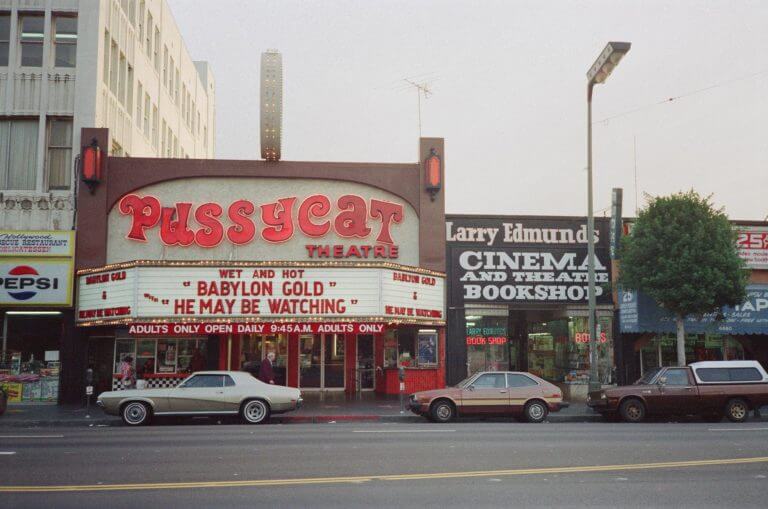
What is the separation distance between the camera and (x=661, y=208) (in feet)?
74.4

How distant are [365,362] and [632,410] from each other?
1029cm

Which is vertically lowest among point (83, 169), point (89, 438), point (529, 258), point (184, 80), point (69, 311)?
point (89, 438)

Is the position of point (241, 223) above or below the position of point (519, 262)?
above

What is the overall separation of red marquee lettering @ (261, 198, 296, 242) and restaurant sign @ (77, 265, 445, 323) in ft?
6.51

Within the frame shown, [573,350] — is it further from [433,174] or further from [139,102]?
[139,102]

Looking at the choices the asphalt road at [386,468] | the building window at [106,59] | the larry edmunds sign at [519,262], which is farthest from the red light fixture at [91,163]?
the larry edmunds sign at [519,262]

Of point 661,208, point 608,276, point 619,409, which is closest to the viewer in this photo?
point 619,409

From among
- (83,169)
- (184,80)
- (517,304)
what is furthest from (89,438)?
(184,80)

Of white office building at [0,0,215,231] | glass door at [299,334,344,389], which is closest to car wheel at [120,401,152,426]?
white office building at [0,0,215,231]

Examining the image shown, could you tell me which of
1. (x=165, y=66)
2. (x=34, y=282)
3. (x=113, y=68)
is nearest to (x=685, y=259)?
(x=34, y=282)

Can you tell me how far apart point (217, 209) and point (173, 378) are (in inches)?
235

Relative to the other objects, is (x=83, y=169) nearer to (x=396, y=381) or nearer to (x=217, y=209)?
(x=217, y=209)

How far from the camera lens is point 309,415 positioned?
63.6 ft

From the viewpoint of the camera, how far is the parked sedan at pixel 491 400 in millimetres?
18266
